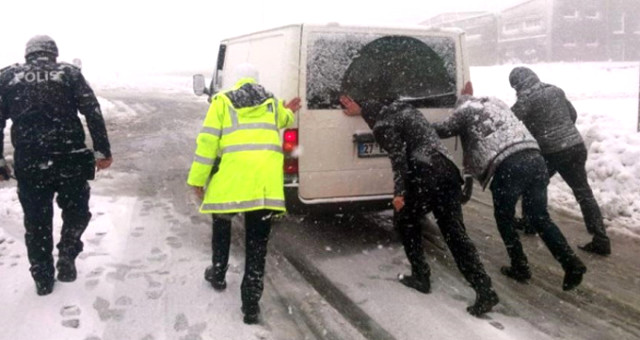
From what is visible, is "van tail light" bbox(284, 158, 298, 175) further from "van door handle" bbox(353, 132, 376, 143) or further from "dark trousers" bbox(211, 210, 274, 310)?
"dark trousers" bbox(211, 210, 274, 310)

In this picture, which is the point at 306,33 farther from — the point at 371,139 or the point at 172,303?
the point at 172,303

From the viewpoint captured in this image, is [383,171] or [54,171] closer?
[54,171]

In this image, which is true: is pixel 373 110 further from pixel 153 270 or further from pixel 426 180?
pixel 153 270

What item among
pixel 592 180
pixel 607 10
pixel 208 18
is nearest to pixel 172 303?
pixel 592 180

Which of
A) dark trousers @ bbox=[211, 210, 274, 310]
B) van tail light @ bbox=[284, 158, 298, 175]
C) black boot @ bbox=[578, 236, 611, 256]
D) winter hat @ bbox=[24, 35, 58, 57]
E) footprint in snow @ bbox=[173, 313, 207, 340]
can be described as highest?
winter hat @ bbox=[24, 35, 58, 57]

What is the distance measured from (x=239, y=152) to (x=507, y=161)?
83.2 inches

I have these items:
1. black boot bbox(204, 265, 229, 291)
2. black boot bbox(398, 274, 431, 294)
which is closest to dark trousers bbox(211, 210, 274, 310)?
black boot bbox(204, 265, 229, 291)

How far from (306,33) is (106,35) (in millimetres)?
93360

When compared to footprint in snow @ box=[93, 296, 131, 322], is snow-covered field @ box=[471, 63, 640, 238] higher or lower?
higher

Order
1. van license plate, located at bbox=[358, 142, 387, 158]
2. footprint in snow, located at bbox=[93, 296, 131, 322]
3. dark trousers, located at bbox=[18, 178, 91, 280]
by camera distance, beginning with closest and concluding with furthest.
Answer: footprint in snow, located at bbox=[93, 296, 131, 322]
dark trousers, located at bbox=[18, 178, 91, 280]
van license plate, located at bbox=[358, 142, 387, 158]

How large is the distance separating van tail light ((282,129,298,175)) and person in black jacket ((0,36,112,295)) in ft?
4.77

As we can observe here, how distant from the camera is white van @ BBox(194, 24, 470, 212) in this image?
461cm

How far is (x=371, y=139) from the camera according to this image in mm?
4832

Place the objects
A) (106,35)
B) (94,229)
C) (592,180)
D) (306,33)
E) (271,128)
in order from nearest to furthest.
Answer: (271,128) → (306,33) → (94,229) → (592,180) → (106,35)
